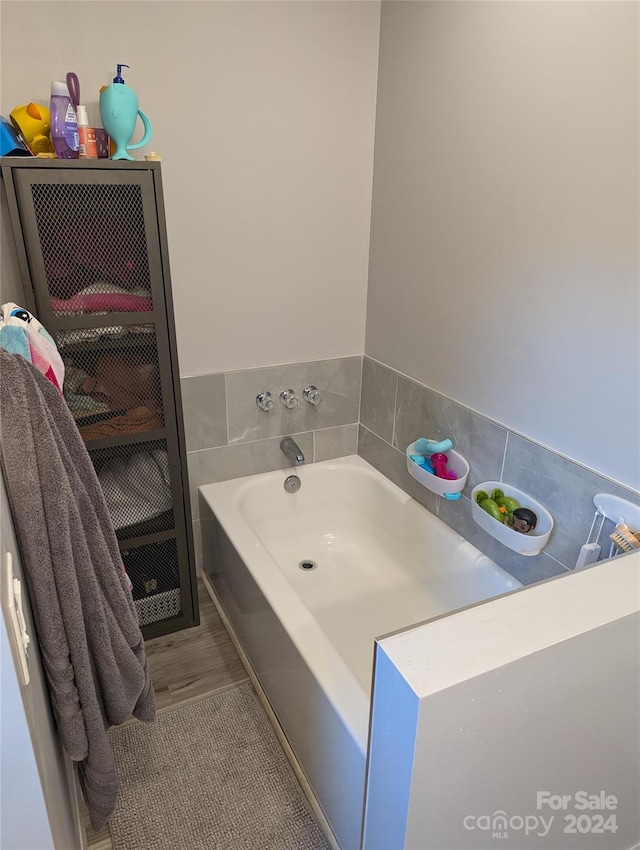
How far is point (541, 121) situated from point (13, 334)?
4.69 feet

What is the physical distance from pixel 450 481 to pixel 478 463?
0.39 feet

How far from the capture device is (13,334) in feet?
3.71

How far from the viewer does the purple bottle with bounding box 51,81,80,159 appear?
5.18ft

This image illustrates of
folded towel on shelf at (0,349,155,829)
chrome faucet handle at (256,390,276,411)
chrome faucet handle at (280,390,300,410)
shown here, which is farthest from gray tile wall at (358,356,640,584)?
folded towel on shelf at (0,349,155,829)

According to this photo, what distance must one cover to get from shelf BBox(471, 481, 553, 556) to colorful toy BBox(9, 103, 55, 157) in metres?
1.69

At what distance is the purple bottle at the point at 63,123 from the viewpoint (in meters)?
1.58

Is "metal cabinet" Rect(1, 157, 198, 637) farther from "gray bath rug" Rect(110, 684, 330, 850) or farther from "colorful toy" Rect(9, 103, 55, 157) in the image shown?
"gray bath rug" Rect(110, 684, 330, 850)

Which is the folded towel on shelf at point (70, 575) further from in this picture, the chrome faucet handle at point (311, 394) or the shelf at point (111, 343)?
the chrome faucet handle at point (311, 394)

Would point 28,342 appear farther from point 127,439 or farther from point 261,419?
point 261,419

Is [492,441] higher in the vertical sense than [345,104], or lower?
lower

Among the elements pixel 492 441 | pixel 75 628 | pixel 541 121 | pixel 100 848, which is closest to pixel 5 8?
pixel 541 121

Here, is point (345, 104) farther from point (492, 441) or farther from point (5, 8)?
point (492, 441)

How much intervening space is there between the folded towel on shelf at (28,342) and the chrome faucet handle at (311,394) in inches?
49.0

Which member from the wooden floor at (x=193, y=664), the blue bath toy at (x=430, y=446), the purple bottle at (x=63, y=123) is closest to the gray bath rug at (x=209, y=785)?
the wooden floor at (x=193, y=664)
